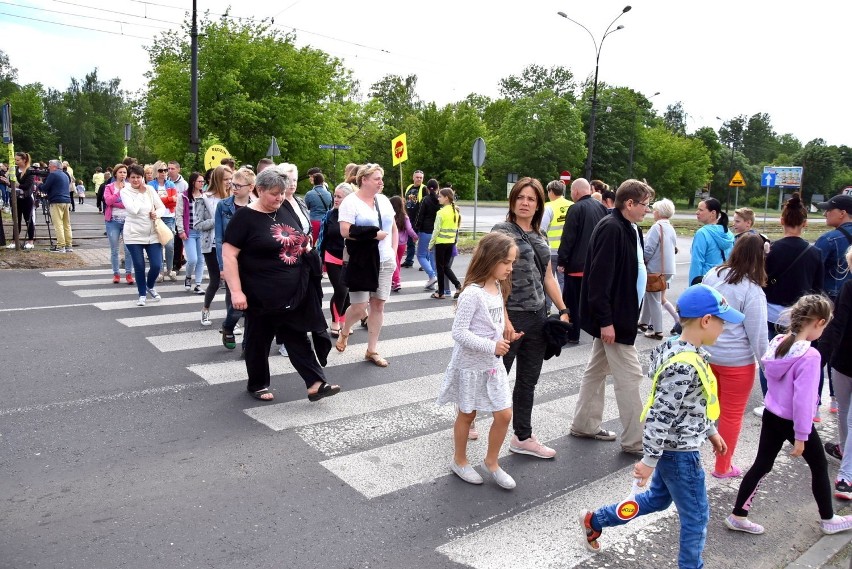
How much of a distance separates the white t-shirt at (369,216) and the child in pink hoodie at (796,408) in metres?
3.89

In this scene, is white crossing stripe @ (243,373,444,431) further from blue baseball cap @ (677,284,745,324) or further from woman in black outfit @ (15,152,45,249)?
woman in black outfit @ (15,152,45,249)

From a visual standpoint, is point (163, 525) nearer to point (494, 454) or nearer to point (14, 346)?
point (494, 454)

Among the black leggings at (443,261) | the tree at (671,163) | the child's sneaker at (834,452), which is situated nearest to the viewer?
the child's sneaker at (834,452)

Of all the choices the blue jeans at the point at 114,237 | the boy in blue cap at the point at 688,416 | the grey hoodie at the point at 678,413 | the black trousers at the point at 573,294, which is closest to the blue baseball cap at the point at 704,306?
the boy in blue cap at the point at 688,416

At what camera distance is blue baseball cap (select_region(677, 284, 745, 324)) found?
3.19m

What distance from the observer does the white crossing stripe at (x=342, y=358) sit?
646cm

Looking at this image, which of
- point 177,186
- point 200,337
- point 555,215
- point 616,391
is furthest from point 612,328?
point 177,186

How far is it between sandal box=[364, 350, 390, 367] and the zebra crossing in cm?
11

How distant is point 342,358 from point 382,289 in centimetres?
92

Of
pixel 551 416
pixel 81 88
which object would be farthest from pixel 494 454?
pixel 81 88

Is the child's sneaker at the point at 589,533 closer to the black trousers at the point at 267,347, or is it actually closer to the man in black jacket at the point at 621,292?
the man in black jacket at the point at 621,292

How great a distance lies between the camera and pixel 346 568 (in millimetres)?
3363

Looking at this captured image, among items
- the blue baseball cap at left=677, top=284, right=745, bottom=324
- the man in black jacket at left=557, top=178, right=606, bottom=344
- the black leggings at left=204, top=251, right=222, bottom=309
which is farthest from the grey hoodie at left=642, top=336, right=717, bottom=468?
the black leggings at left=204, top=251, right=222, bottom=309

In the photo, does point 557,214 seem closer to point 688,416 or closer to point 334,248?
point 334,248
